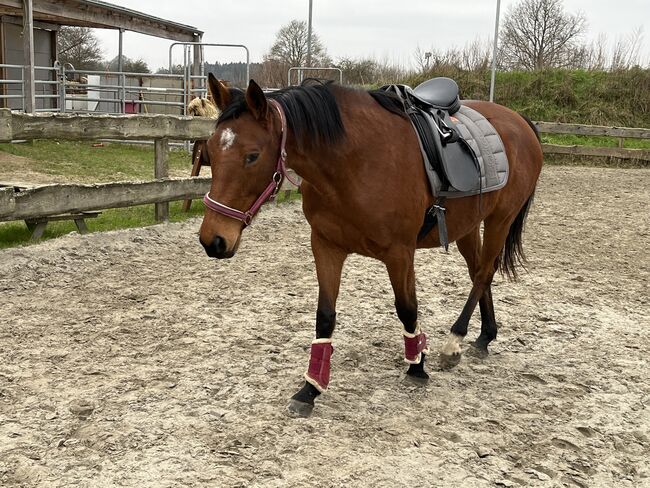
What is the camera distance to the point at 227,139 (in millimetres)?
2615

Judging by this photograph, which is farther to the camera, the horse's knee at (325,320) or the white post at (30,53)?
the white post at (30,53)

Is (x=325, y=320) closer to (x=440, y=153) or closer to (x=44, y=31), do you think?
(x=440, y=153)

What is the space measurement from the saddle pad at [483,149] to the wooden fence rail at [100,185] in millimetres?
3676

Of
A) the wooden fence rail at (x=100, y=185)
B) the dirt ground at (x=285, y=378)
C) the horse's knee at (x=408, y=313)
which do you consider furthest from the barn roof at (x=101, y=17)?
the horse's knee at (x=408, y=313)

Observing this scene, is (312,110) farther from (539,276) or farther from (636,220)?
(636,220)

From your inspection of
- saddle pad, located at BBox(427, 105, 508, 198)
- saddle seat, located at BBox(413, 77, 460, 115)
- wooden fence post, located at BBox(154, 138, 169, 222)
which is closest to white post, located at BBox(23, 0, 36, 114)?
wooden fence post, located at BBox(154, 138, 169, 222)

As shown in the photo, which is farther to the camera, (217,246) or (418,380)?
(418,380)

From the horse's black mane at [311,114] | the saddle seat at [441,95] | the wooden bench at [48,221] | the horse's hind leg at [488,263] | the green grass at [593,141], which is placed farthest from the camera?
the green grass at [593,141]

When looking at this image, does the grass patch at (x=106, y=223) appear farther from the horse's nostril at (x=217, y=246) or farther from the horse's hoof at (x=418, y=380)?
the horse's hoof at (x=418, y=380)

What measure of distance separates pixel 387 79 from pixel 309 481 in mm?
21838

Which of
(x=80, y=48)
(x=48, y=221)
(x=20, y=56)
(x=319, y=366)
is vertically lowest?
(x=319, y=366)

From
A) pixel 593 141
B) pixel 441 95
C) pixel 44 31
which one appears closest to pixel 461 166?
pixel 441 95

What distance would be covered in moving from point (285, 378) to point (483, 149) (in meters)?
1.71

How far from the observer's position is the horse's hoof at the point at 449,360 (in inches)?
148
